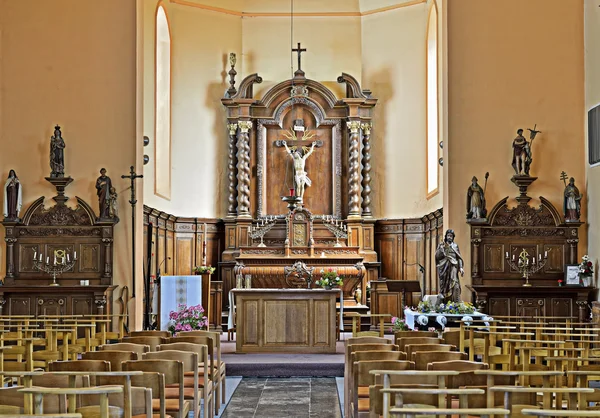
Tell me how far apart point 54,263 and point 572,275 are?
873 centimetres

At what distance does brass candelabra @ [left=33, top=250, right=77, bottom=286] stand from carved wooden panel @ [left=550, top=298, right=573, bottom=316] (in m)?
8.13

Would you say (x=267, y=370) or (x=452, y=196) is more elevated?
(x=452, y=196)

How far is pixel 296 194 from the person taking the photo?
1925 centimetres

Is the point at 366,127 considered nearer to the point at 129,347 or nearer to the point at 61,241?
the point at 61,241

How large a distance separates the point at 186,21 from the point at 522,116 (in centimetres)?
818

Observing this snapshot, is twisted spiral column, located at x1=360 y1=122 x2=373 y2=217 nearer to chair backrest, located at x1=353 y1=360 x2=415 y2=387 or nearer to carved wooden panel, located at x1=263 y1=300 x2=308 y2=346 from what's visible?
carved wooden panel, located at x1=263 y1=300 x2=308 y2=346

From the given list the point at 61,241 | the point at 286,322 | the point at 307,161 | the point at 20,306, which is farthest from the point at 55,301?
the point at 307,161

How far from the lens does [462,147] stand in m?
15.5

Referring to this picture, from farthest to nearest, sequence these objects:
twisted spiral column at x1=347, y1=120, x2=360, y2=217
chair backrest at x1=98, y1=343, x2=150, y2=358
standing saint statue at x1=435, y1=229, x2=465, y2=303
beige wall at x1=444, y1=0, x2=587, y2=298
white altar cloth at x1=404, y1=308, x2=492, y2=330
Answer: twisted spiral column at x1=347, y1=120, x2=360, y2=217 < beige wall at x1=444, y1=0, x2=587, y2=298 < standing saint statue at x1=435, y1=229, x2=465, y2=303 < white altar cloth at x1=404, y1=308, x2=492, y2=330 < chair backrest at x1=98, y1=343, x2=150, y2=358

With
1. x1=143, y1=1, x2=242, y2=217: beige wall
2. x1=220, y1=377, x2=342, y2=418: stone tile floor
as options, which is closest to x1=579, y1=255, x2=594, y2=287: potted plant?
x1=220, y1=377, x2=342, y2=418: stone tile floor

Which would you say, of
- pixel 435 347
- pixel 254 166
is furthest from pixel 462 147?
pixel 435 347

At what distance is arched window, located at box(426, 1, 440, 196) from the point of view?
1856cm

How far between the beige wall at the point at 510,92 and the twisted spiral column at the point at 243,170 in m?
5.36

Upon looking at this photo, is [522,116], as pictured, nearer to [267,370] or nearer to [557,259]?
[557,259]
